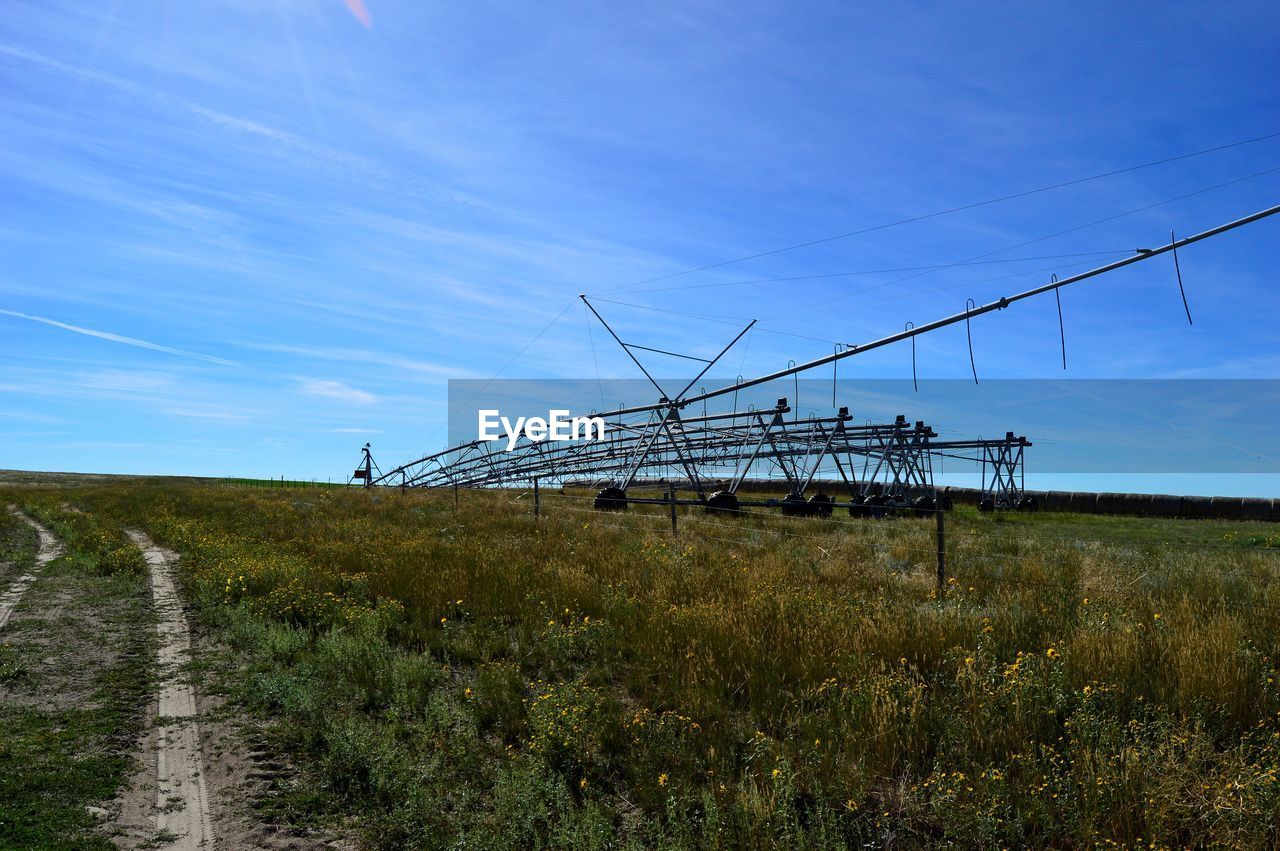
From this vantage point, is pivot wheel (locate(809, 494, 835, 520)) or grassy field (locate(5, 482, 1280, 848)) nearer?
grassy field (locate(5, 482, 1280, 848))

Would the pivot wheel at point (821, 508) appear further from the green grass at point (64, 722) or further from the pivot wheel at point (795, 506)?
the green grass at point (64, 722)

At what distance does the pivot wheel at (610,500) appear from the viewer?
93.8ft

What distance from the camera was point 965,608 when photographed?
943 cm

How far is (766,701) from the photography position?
697 centimetres

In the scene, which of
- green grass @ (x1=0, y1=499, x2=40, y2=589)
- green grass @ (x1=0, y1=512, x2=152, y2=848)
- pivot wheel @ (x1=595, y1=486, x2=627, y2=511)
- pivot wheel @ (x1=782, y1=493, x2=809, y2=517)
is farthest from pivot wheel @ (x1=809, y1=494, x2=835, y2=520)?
green grass @ (x1=0, y1=499, x2=40, y2=589)

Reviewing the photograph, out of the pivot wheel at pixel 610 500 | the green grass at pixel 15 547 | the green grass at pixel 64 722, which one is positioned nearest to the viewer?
the green grass at pixel 64 722

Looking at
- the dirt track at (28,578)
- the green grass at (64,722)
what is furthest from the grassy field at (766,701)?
the dirt track at (28,578)

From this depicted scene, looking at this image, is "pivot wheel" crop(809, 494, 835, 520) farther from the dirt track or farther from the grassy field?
the dirt track

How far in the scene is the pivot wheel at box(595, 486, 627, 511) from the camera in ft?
93.8

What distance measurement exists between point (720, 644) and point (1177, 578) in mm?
8934

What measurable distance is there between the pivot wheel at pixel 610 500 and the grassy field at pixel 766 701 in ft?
48.5

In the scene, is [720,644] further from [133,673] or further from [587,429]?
[587,429]

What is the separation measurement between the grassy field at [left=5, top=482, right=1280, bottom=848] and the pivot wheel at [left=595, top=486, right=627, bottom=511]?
48.5ft

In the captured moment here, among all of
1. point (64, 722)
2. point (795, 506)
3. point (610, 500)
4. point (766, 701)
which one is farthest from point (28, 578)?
point (795, 506)
